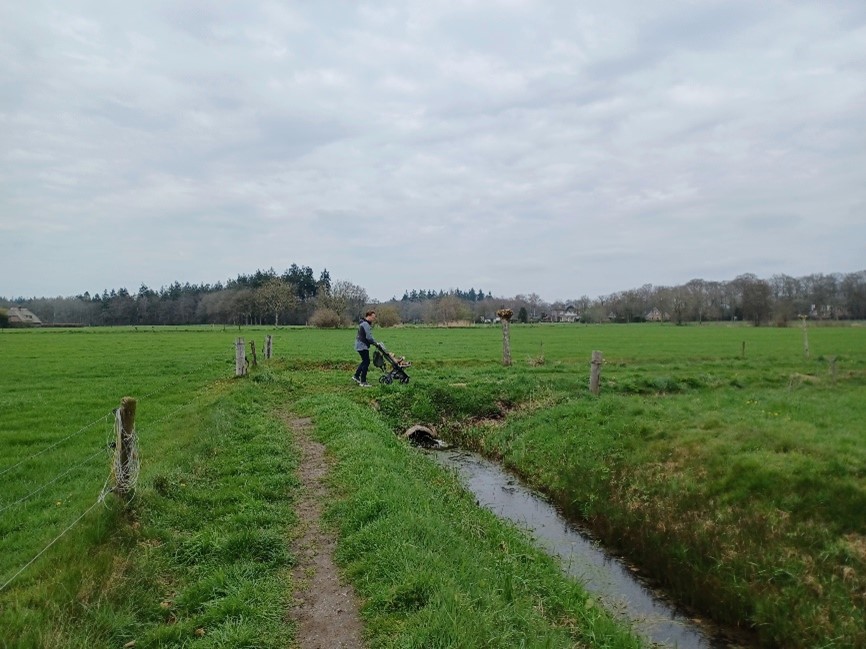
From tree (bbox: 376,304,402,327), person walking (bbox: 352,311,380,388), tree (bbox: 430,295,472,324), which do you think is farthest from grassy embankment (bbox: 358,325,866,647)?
tree (bbox: 430,295,472,324)

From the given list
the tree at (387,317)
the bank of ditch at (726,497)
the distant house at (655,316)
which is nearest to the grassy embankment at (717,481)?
the bank of ditch at (726,497)

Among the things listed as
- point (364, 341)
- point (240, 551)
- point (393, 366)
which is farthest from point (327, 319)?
point (240, 551)

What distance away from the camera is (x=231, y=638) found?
4910 mm

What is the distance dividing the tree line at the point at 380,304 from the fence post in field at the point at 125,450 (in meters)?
74.7

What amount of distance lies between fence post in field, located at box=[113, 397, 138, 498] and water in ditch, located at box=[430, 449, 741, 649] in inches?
261

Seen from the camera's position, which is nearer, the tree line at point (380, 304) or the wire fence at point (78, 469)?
the wire fence at point (78, 469)

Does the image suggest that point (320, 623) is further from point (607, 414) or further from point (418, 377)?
point (418, 377)

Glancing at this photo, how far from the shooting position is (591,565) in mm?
9227

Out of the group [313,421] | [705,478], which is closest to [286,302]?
[313,421]

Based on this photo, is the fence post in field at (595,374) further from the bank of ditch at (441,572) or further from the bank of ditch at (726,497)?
the bank of ditch at (441,572)

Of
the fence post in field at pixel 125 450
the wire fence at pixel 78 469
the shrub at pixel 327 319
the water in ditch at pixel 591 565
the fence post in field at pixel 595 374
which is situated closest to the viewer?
the wire fence at pixel 78 469

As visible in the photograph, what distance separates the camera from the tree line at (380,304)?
95.2m

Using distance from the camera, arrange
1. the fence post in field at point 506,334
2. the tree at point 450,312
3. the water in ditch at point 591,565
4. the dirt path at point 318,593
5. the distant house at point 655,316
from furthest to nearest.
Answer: the distant house at point 655,316 → the tree at point 450,312 → the fence post in field at point 506,334 → the water in ditch at point 591,565 → the dirt path at point 318,593

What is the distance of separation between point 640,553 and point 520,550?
2.69m
